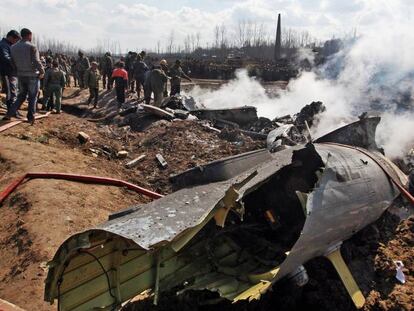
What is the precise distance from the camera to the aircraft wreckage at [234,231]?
3.60 metres

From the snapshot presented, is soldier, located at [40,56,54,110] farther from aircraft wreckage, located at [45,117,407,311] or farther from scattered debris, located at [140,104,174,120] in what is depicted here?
aircraft wreckage, located at [45,117,407,311]

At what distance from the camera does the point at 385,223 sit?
662cm

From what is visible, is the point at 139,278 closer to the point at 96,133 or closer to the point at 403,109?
the point at 96,133

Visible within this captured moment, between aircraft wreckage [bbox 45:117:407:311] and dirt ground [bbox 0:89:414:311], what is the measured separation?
53cm

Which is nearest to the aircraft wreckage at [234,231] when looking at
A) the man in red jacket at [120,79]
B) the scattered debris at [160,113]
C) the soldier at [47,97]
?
the scattered debris at [160,113]

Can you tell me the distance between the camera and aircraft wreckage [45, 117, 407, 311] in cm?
360

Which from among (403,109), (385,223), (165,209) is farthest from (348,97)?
(165,209)

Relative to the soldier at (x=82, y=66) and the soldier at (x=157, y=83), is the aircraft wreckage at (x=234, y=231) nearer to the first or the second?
the soldier at (x=157, y=83)

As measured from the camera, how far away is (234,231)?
5254mm

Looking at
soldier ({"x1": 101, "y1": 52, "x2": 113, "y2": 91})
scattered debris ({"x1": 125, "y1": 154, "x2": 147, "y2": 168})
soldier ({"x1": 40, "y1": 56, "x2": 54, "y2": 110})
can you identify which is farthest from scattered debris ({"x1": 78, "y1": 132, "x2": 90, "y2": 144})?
soldier ({"x1": 101, "y1": 52, "x2": 113, "y2": 91})

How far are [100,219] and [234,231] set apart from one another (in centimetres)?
234

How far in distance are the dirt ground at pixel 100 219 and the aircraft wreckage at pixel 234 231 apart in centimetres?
53

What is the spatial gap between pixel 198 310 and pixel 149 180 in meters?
4.96

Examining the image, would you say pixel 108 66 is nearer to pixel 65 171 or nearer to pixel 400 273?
pixel 65 171
